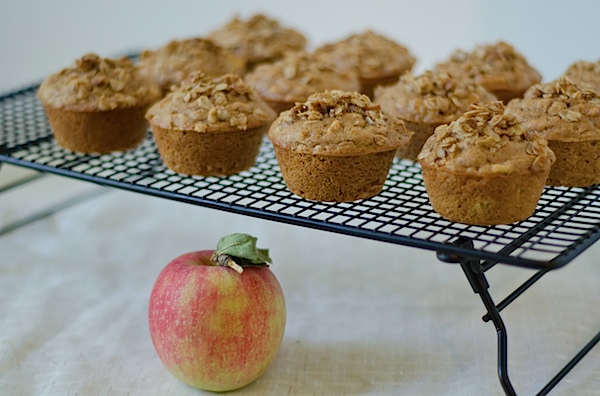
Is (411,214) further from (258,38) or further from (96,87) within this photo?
(258,38)

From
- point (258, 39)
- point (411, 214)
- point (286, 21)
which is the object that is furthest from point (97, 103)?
point (286, 21)

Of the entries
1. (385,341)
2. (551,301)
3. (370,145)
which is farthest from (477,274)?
(551,301)

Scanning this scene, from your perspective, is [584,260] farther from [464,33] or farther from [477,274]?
[464,33]

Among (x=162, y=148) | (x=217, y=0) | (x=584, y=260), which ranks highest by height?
(x=162, y=148)

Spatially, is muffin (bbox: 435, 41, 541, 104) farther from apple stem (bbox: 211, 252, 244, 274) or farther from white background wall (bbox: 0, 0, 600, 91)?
white background wall (bbox: 0, 0, 600, 91)

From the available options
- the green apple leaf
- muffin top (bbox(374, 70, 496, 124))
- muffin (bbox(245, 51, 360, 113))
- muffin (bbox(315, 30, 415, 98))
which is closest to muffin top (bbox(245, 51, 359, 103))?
muffin (bbox(245, 51, 360, 113))

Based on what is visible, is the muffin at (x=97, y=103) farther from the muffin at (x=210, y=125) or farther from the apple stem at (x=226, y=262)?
the apple stem at (x=226, y=262)

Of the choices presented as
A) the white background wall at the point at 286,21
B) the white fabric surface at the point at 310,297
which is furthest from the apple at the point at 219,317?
the white background wall at the point at 286,21
